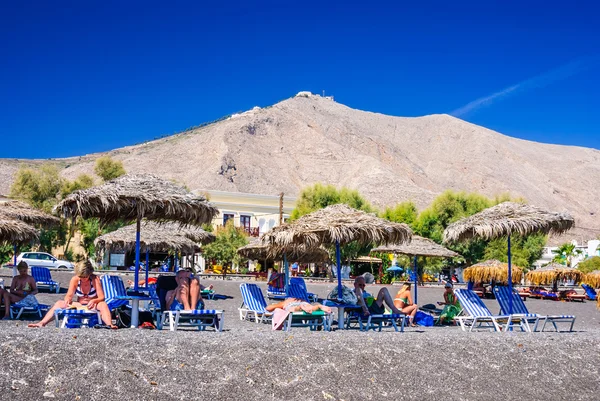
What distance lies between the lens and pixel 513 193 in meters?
100

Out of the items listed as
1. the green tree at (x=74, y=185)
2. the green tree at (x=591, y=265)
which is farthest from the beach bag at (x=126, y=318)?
the green tree at (x=591, y=265)

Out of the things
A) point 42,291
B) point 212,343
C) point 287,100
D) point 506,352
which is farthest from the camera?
point 287,100

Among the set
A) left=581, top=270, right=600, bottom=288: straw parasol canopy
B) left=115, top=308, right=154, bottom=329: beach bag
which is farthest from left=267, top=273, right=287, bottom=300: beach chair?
left=581, top=270, right=600, bottom=288: straw parasol canopy

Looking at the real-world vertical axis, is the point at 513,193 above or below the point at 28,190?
above

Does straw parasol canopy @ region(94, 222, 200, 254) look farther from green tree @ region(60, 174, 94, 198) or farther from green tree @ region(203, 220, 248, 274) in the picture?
green tree @ region(60, 174, 94, 198)

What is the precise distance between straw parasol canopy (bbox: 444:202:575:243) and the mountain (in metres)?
64.2

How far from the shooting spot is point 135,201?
30.0ft

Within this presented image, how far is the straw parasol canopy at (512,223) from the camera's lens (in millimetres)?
10992

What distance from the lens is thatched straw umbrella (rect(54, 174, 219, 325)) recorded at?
8.98m

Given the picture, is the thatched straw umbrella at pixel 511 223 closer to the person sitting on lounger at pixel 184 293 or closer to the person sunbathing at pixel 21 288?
the person sitting on lounger at pixel 184 293

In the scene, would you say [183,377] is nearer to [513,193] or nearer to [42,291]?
[42,291]

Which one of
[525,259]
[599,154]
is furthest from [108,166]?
[599,154]

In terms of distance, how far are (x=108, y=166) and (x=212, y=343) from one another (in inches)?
1751

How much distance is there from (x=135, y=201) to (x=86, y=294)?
1835 millimetres
